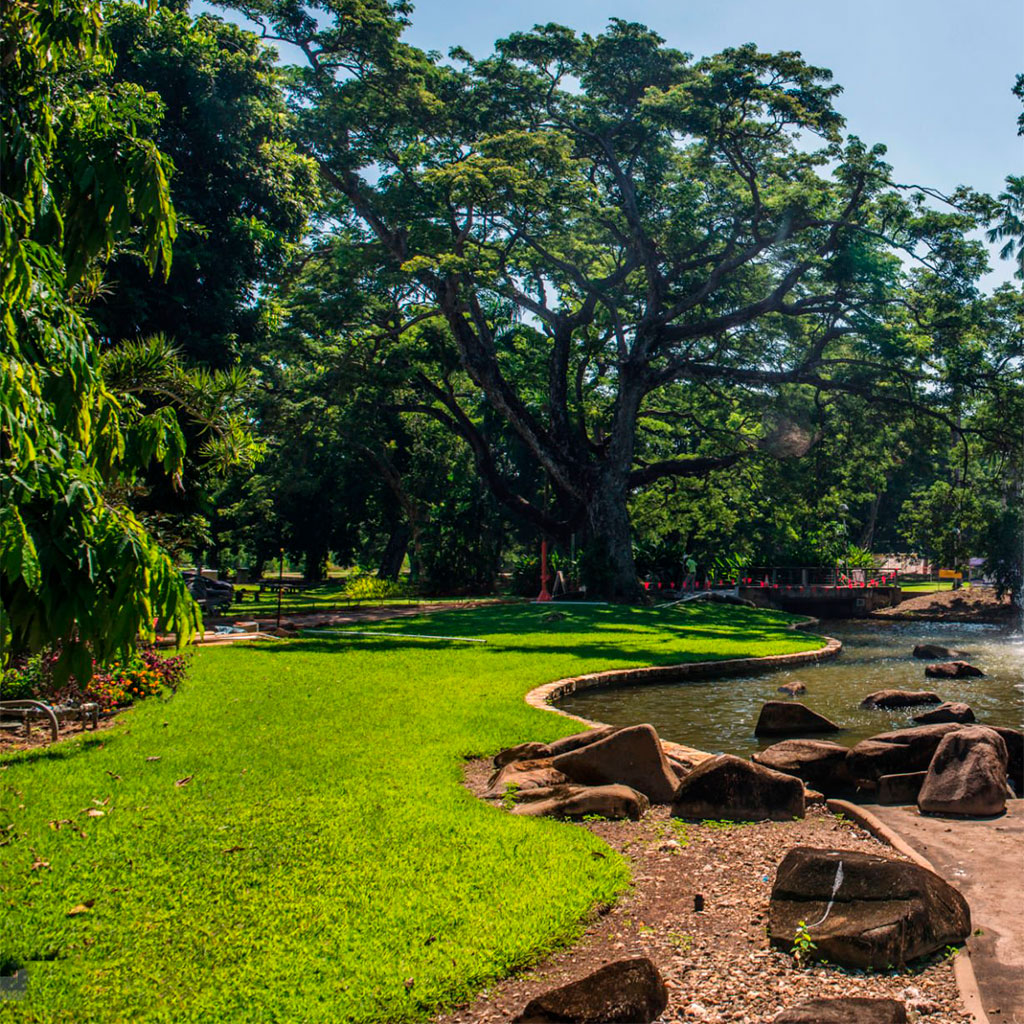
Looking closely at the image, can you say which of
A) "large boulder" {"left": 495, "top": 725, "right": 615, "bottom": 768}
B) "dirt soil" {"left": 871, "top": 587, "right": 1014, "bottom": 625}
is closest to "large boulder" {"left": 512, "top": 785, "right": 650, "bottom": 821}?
"large boulder" {"left": 495, "top": 725, "right": 615, "bottom": 768}

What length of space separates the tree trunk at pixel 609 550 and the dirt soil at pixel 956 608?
13.1 meters

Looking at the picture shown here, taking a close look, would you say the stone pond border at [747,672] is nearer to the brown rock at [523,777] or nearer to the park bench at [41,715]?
the brown rock at [523,777]

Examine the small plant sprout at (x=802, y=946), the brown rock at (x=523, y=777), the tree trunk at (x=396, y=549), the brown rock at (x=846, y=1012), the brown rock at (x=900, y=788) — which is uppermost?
the tree trunk at (x=396, y=549)

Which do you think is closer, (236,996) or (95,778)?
(236,996)

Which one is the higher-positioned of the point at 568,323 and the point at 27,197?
the point at 568,323

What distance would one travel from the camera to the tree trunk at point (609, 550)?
33719 mm

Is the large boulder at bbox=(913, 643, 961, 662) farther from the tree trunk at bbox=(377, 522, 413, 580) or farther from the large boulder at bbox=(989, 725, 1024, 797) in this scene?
the tree trunk at bbox=(377, 522, 413, 580)

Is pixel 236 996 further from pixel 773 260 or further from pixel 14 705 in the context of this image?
pixel 773 260

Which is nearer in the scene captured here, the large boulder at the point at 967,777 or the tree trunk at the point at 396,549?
the large boulder at the point at 967,777

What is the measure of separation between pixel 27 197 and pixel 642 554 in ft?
126

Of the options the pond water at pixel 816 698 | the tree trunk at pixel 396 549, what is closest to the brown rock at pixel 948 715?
the pond water at pixel 816 698

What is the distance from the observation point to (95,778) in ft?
28.0

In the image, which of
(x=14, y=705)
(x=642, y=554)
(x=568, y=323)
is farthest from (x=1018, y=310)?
(x=14, y=705)

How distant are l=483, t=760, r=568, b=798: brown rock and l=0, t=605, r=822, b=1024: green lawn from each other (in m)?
0.42
